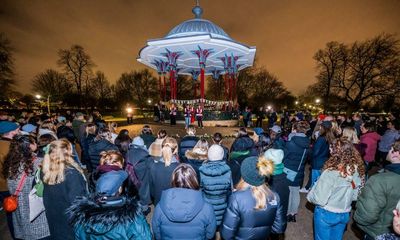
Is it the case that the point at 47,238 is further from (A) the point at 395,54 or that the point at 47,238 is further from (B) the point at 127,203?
(A) the point at 395,54

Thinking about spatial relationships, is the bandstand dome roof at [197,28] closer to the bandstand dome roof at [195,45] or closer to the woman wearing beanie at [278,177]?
the bandstand dome roof at [195,45]

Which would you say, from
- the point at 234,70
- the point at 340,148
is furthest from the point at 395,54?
the point at 340,148

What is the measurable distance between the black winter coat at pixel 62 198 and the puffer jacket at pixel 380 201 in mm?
3623

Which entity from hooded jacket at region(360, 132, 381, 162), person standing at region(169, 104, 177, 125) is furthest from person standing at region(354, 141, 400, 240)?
person standing at region(169, 104, 177, 125)

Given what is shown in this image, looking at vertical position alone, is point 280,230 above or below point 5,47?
below

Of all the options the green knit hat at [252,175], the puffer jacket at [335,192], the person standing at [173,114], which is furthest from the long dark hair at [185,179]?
the person standing at [173,114]

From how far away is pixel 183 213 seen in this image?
2.01 meters

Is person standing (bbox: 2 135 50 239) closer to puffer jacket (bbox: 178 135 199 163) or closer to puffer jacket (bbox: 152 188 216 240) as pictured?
puffer jacket (bbox: 152 188 216 240)

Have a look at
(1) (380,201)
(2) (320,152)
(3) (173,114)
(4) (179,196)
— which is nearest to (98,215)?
(4) (179,196)

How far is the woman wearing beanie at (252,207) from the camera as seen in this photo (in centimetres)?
222

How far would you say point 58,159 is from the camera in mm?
2627

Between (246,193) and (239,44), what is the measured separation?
59.8ft

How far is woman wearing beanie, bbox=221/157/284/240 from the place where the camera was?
7.29ft

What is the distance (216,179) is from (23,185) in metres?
2.74
